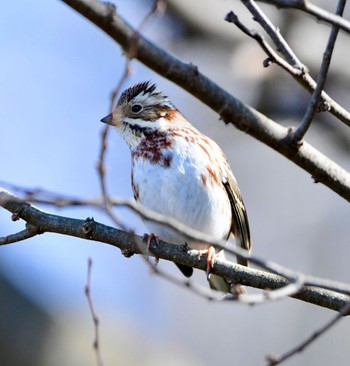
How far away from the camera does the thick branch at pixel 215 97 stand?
337cm

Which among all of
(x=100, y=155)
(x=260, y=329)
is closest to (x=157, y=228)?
(x=100, y=155)

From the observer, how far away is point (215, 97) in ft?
12.2

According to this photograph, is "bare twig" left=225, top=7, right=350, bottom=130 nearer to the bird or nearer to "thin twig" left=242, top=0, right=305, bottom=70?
"thin twig" left=242, top=0, right=305, bottom=70

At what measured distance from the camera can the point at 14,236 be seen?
4375 mm

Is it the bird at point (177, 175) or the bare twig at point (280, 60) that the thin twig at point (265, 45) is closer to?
the bare twig at point (280, 60)

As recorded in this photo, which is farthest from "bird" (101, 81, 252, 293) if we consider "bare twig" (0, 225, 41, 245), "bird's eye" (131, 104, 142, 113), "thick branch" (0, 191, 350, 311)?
"bare twig" (0, 225, 41, 245)

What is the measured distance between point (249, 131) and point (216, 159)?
5.72 feet

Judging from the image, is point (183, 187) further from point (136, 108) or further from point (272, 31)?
point (272, 31)

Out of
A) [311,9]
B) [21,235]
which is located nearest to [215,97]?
[311,9]

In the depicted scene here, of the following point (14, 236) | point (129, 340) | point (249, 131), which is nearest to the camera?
point (249, 131)

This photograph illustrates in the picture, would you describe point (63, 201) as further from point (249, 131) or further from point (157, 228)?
point (157, 228)

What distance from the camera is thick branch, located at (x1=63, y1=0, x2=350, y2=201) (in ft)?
11.0

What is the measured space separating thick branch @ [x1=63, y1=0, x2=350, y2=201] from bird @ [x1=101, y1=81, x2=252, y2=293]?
1.24 meters

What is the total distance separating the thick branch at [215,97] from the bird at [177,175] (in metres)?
1.24
